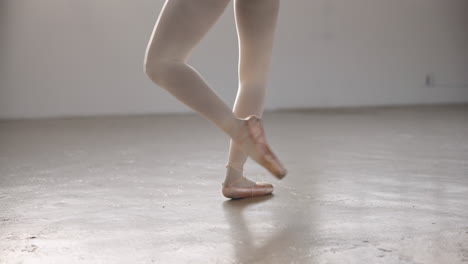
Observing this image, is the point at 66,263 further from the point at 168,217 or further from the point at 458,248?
the point at 458,248

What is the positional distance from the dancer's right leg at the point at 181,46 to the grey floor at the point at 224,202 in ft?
1.05

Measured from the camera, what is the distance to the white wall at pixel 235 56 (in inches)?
198

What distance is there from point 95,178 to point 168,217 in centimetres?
75

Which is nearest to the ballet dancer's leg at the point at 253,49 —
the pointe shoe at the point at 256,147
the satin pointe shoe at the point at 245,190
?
the satin pointe shoe at the point at 245,190

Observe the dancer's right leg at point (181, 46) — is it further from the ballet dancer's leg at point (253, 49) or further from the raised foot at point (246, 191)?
the raised foot at point (246, 191)

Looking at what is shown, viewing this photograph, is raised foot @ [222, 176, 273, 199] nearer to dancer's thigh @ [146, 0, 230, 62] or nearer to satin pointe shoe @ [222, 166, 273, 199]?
satin pointe shoe @ [222, 166, 273, 199]

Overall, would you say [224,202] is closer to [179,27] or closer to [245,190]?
[245,190]

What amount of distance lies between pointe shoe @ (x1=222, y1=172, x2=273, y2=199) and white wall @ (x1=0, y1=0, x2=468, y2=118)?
11.6ft

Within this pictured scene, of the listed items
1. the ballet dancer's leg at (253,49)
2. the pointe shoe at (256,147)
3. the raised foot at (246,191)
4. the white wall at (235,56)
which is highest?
the ballet dancer's leg at (253,49)

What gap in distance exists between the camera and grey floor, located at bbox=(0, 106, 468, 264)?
1.30 m

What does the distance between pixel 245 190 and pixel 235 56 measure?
3.90 metres

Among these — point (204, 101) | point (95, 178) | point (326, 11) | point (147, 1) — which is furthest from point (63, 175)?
point (326, 11)

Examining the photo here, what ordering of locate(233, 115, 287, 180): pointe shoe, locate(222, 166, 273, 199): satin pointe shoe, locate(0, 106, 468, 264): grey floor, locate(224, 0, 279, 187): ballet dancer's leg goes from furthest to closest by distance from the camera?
1. locate(222, 166, 273, 199): satin pointe shoe
2. locate(224, 0, 279, 187): ballet dancer's leg
3. locate(233, 115, 287, 180): pointe shoe
4. locate(0, 106, 468, 264): grey floor

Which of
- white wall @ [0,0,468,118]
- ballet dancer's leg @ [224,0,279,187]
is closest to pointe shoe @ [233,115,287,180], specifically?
ballet dancer's leg @ [224,0,279,187]
